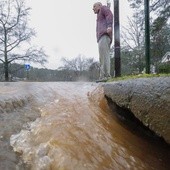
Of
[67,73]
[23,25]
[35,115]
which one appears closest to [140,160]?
[35,115]

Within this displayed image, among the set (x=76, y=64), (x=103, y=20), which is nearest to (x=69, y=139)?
(x=103, y=20)

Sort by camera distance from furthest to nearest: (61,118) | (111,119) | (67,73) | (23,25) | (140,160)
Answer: (67,73) < (23,25) < (111,119) < (61,118) < (140,160)

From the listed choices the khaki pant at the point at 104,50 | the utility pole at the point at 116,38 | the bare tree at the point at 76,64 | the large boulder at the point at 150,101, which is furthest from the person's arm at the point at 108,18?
the bare tree at the point at 76,64

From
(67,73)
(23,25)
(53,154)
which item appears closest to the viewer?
(53,154)

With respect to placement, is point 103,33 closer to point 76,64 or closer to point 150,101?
point 150,101

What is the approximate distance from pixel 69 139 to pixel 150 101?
2.36 feet

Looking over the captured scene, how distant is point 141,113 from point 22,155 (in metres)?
1.03

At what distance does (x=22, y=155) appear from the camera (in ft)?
8.07

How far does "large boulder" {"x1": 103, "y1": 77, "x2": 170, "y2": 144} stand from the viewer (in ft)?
8.29

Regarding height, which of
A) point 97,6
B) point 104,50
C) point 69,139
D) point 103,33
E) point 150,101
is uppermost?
point 97,6

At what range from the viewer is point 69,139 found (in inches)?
108

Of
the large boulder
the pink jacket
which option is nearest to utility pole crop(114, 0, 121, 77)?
the pink jacket

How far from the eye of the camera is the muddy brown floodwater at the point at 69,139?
240cm

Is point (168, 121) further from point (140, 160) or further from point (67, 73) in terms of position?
point (67, 73)
